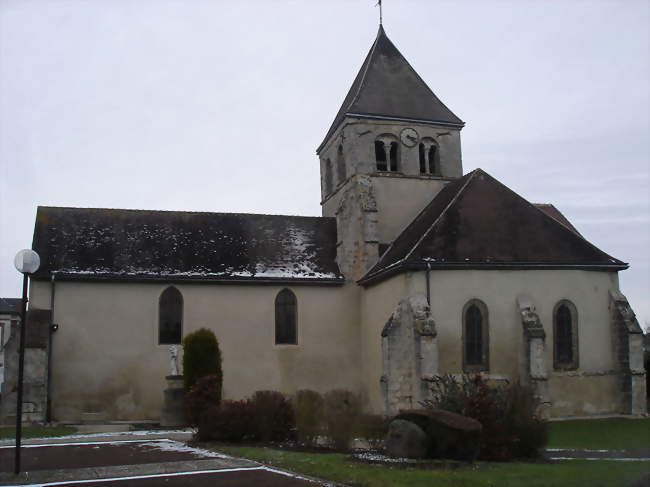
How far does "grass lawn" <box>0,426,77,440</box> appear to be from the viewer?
777 inches

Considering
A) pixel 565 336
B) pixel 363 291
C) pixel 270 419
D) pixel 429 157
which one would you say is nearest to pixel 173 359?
pixel 363 291

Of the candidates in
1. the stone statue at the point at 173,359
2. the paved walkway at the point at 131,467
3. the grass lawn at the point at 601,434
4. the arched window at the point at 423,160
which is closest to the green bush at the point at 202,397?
the paved walkway at the point at 131,467

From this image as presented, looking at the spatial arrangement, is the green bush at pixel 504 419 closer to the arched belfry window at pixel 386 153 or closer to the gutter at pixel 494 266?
the gutter at pixel 494 266

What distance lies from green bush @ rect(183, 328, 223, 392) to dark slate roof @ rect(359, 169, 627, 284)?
6384 mm

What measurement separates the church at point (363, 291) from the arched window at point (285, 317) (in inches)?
3.1

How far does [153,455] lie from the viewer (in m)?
14.4

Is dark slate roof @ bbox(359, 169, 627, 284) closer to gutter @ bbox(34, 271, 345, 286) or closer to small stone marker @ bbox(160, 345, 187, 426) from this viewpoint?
gutter @ bbox(34, 271, 345, 286)

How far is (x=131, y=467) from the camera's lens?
12547 millimetres

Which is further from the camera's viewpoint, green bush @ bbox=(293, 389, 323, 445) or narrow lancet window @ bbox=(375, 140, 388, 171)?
narrow lancet window @ bbox=(375, 140, 388, 171)

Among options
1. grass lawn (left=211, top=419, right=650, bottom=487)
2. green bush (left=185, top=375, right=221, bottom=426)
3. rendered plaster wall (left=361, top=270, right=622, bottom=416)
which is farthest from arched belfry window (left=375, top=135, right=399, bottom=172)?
grass lawn (left=211, top=419, right=650, bottom=487)

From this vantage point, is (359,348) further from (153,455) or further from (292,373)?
(153,455)

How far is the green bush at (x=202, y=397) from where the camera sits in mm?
19594

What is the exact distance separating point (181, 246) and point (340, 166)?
Answer: 783cm

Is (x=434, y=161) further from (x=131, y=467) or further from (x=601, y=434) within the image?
(x=131, y=467)
